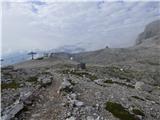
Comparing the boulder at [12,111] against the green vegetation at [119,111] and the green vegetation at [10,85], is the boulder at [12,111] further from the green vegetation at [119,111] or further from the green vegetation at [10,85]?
the green vegetation at [10,85]

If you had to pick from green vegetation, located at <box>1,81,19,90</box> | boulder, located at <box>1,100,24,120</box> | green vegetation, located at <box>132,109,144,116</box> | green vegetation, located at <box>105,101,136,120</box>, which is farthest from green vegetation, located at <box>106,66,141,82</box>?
boulder, located at <box>1,100,24,120</box>

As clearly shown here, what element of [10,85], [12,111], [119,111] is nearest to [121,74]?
[10,85]

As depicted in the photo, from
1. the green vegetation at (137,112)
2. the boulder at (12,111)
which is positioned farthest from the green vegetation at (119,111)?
the boulder at (12,111)

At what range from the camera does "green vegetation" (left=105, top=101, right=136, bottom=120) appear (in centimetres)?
2582

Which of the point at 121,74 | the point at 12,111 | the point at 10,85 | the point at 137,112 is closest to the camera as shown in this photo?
the point at 12,111

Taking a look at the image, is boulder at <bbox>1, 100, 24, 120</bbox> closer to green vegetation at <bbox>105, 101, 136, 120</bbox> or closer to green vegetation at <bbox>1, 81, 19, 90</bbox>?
green vegetation at <bbox>105, 101, 136, 120</bbox>

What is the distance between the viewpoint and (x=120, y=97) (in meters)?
31.5

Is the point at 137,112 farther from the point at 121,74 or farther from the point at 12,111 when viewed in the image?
the point at 121,74

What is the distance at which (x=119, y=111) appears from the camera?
88.0ft

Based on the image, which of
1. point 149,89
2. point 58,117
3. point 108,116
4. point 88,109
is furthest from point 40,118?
point 149,89

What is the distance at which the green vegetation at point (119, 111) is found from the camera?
84.7 ft

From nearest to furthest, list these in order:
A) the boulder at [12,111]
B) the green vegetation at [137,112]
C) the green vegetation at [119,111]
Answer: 1. the green vegetation at [119,111]
2. the boulder at [12,111]
3. the green vegetation at [137,112]

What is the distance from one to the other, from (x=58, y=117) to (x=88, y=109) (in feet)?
9.47

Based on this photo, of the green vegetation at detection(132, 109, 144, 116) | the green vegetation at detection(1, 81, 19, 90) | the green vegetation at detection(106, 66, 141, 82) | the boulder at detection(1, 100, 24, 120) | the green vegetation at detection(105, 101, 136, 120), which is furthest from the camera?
the green vegetation at detection(106, 66, 141, 82)
